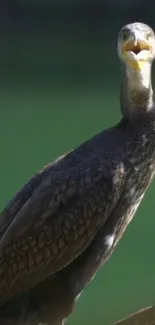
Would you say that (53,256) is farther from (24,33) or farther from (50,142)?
(24,33)

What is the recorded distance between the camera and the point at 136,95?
2.78 meters

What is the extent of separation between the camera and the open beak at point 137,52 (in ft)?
8.76

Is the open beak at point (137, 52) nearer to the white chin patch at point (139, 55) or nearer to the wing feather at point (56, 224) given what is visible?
the white chin patch at point (139, 55)

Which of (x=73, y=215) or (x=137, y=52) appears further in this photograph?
(x=137, y=52)

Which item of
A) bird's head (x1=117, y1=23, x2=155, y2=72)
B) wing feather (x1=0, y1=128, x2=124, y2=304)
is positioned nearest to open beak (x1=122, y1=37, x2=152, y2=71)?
bird's head (x1=117, y1=23, x2=155, y2=72)

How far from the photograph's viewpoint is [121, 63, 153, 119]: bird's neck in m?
2.74

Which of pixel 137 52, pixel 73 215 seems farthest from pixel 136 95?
pixel 73 215

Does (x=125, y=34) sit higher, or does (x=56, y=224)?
(x=125, y=34)

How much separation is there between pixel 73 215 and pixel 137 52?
1.43 ft

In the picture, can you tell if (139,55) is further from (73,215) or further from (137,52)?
(73,215)

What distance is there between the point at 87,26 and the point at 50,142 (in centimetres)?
776

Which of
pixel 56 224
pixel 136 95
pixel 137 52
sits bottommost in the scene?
pixel 56 224

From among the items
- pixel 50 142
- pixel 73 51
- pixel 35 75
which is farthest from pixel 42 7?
pixel 50 142

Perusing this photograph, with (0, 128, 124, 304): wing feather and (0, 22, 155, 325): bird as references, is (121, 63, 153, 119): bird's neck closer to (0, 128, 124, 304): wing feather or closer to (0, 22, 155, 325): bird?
(0, 22, 155, 325): bird
